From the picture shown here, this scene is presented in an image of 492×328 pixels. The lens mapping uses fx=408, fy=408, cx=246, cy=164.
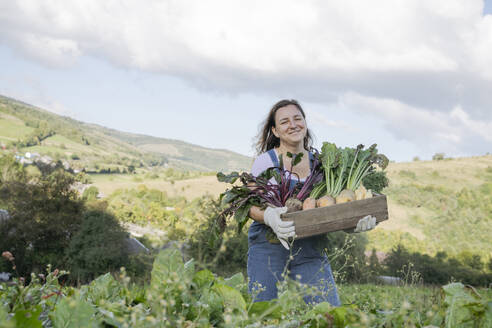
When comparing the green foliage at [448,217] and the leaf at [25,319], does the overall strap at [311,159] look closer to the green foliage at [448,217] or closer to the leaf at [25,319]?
the leaf at [25,319]

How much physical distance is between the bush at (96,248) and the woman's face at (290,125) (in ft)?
43.5

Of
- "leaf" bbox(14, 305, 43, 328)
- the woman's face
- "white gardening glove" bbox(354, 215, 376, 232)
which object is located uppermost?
the woman's face

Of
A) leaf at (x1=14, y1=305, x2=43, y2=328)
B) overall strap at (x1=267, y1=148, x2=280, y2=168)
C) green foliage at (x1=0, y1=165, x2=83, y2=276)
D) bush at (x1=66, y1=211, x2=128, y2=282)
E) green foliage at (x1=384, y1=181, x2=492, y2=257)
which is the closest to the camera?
leaf at (x1=14, y1=305, x2=43, y2=328)

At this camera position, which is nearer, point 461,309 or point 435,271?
point 461,309

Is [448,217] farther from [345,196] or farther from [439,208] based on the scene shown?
[345,196]

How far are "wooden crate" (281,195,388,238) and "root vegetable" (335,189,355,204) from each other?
13 cm

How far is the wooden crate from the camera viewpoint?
277 cm

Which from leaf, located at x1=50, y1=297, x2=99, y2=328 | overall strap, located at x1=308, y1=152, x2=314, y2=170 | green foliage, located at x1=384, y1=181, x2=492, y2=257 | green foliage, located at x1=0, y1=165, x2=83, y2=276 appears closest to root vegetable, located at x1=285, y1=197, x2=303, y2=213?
overall strap, located at x1=308, y1=152, x2=314, y2=170

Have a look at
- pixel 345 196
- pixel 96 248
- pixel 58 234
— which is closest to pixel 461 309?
pixel 345 196

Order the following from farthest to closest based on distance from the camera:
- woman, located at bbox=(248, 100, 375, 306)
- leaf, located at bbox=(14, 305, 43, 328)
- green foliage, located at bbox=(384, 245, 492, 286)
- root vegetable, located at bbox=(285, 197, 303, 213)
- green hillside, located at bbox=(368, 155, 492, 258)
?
green hillside, located at bbox=(368, 155, 492, 258) < green foliage, located at bbox=(384, 245, 492, 286) < root vegetable, located at bbox=(285, 197, 303, 213) < woman, located at bbox=(248, 100, 375, 306) < leaf, located at bbox=(14, 305, 43, 328)

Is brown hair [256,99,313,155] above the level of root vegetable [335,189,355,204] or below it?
above

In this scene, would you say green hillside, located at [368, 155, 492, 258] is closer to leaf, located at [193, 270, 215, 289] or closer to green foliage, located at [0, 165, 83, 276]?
green foliage, located at [0, 165, 83, 276]

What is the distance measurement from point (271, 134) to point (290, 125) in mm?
509

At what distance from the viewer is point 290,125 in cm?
358
